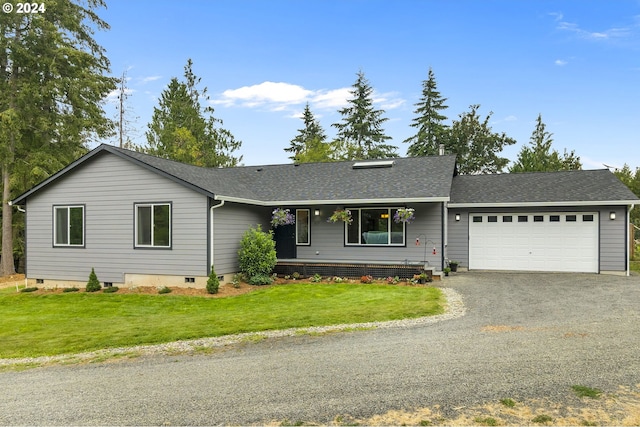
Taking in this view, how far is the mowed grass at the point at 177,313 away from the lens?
7.13 m

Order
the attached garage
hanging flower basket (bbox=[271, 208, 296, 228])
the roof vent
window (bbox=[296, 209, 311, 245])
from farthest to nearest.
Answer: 1. the roof vent
2. window (bbox=[296, 209, 311, 245])
3. hanging flower basket (bbox=[271, 208, 296, 228])
4. the attached garage

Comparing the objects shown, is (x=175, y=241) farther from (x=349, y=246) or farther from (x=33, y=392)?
(x=33, y=392)

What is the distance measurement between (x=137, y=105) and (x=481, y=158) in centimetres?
2677

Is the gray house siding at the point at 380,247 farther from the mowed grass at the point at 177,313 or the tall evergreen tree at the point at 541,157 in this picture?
the tall evergreen tree at the point at 541,157

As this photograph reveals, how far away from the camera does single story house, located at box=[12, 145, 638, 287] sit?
1259 centimetres

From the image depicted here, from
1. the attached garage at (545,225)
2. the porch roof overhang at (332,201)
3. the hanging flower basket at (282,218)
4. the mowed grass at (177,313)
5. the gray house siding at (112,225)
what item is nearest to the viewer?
the mowed grass at (177,313)

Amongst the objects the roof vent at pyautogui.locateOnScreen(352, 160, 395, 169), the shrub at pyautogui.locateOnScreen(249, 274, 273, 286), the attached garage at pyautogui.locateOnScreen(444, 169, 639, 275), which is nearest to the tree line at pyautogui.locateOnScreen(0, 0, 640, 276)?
the shrub at pyautogui.locateOnScreen(249, 274, 273, 286)

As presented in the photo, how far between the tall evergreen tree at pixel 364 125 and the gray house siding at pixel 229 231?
82.2 ft

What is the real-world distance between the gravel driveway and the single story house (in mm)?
6497

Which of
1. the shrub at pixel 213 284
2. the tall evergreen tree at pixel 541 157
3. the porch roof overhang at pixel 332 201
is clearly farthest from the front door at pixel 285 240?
the tall evergreen tree at pixel 541 157

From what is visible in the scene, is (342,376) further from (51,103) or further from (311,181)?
(51,103)

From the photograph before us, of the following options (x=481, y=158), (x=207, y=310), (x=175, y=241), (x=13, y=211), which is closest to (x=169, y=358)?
(x=207, y=310)

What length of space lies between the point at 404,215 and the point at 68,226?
10789 mm

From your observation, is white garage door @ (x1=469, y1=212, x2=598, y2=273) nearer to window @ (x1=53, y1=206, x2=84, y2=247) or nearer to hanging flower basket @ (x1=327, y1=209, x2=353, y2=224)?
hanging flower basket @ (x1=327, y1=209, x2=353, y2=224)
